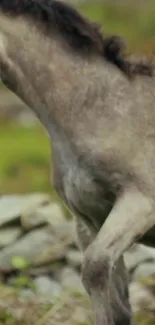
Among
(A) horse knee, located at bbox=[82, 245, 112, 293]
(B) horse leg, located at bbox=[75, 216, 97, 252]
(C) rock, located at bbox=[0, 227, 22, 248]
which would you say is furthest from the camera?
(C) rock, located at bbox=[0, 227, 22, 248]

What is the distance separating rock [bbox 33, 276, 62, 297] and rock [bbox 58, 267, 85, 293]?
55 millimetres

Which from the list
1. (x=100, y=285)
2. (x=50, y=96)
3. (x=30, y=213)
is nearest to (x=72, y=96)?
(x=50, y=96)

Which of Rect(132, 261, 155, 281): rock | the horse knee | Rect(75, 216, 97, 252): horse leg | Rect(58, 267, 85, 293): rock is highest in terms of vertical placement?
Rect(132, 261, 155, 281): rock

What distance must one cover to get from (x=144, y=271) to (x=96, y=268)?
6.88 ft

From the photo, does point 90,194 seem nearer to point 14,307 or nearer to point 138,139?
point 138,139

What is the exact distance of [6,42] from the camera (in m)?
3.73

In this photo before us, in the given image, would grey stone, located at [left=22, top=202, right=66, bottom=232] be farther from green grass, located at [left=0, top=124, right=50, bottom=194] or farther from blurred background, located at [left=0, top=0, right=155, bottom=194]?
green grass, located at [left=0, top=124, right=50, bottom=194]

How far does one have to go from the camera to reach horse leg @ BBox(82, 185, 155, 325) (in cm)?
353

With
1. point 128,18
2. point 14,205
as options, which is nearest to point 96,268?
point 14,205

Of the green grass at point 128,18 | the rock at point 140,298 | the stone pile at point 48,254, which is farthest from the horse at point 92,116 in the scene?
the green grass at point 128,18

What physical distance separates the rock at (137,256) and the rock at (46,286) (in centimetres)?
47

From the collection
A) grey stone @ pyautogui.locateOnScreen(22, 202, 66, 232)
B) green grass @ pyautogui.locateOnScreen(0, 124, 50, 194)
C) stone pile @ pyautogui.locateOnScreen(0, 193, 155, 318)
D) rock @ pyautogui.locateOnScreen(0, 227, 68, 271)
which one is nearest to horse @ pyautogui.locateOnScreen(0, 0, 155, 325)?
stone pile @ pyautogui.locateOnScreen(0, 193, 155, 318)

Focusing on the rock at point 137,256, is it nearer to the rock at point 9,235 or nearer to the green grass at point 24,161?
the rock at point 9,235

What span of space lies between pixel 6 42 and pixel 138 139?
2.11 ft
